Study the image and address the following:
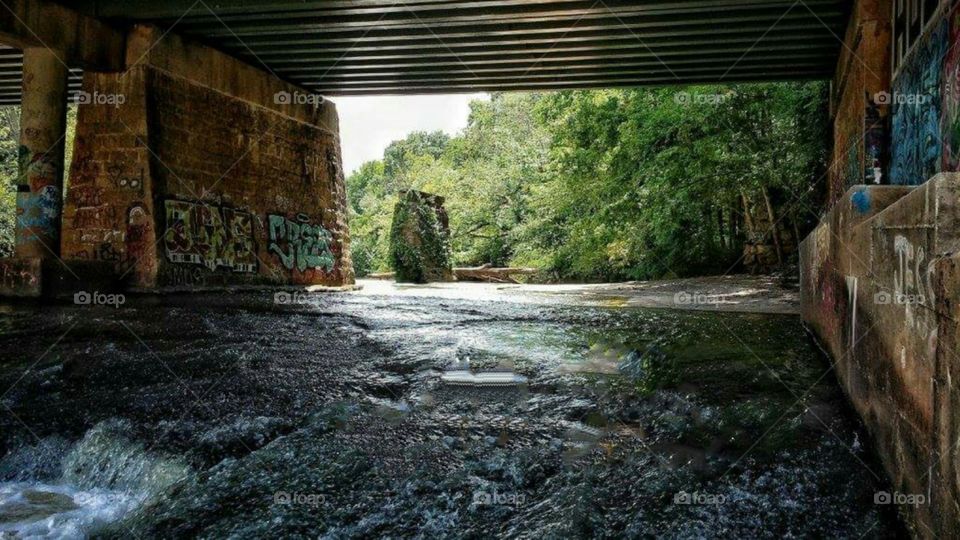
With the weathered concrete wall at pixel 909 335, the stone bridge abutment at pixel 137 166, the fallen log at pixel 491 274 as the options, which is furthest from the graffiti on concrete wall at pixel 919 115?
the fallen log at pixel 491 274

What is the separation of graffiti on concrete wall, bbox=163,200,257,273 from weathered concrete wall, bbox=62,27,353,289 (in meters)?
0.02

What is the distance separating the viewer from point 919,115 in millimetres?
7195

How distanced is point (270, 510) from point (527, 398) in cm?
189

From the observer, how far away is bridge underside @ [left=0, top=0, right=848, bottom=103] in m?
9.66

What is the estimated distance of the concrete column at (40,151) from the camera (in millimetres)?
9641

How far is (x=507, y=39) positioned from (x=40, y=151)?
7.83 m

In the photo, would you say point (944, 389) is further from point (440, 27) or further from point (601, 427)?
point (440, 27)

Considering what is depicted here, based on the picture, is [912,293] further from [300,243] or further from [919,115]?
[300,243]

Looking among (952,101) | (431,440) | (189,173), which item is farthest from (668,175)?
(431,440)

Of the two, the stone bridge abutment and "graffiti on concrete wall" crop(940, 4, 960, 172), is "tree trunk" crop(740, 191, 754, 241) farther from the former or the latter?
the stone bridge abutment

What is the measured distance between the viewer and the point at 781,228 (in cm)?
1691

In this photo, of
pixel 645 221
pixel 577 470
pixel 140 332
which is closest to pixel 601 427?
pixel 577 470
